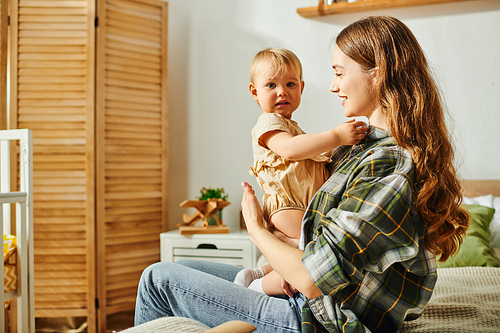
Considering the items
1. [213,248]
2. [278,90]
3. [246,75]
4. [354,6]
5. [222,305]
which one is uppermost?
[354,6]

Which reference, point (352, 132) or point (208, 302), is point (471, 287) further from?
point (208, 302)

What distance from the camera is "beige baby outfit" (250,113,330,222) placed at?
110cm

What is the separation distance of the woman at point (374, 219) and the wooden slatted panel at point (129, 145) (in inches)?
62.9

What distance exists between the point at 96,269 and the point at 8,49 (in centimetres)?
146

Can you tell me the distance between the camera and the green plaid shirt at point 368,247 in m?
0.77

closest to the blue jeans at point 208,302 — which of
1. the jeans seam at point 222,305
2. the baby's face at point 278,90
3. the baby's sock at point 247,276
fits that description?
the jeans seam at point 222,305

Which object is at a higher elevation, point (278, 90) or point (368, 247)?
point (278, 90)

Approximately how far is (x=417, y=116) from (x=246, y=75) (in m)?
2.06

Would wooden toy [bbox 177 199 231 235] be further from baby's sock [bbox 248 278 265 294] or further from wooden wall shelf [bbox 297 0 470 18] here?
wooden wall shelf [bbox 297 0 470 18]

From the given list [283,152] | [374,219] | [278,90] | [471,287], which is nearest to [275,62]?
[278,90]

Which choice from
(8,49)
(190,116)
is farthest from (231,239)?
(8,49)

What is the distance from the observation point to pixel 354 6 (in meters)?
2.50

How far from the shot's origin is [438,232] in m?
0.86

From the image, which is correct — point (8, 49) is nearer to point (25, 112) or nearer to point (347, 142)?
point (25, 112)
